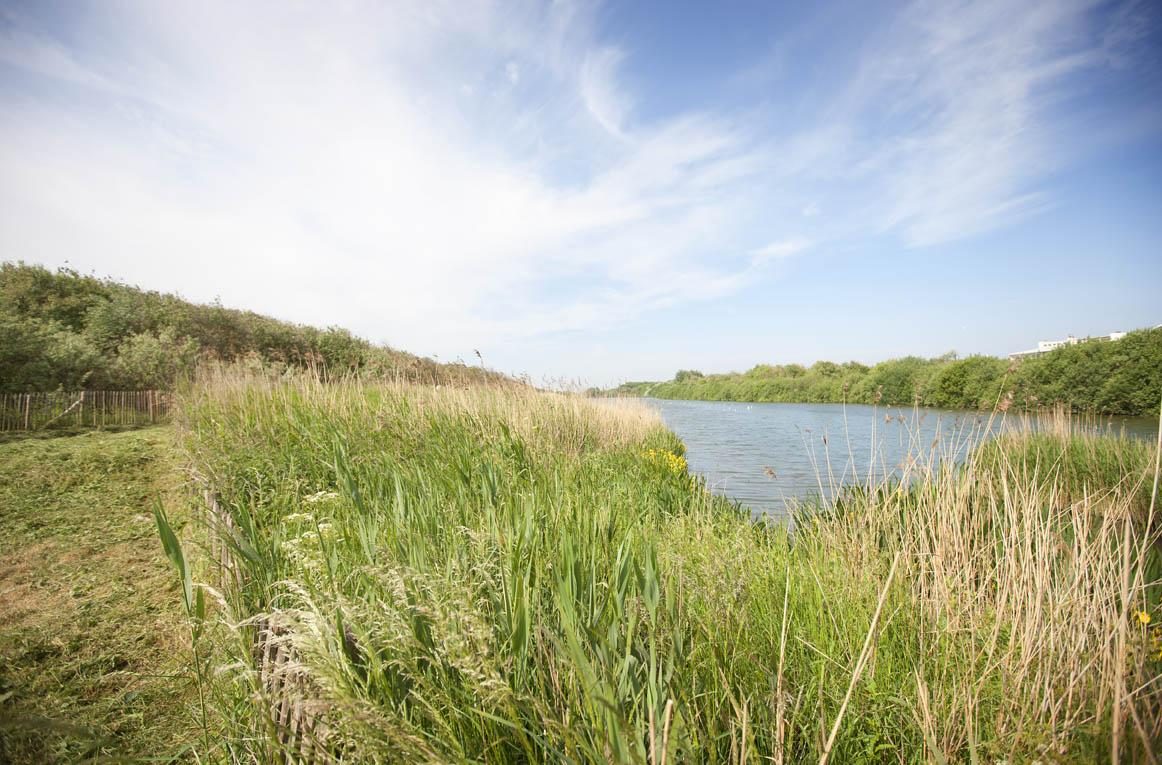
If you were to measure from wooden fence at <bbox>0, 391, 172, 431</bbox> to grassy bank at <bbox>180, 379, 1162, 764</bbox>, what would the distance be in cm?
1185

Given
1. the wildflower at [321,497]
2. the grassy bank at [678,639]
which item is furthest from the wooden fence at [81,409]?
the wildflower at [321,497]

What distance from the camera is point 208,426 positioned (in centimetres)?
632

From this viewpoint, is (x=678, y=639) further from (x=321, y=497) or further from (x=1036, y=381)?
(x=1036, y=381)

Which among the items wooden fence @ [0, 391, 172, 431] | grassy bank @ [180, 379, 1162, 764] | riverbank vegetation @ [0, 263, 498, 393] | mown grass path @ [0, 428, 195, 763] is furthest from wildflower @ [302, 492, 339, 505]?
wooden fence @ [0, 391, 172, 431]

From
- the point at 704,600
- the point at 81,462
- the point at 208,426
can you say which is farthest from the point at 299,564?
the point at 81,462

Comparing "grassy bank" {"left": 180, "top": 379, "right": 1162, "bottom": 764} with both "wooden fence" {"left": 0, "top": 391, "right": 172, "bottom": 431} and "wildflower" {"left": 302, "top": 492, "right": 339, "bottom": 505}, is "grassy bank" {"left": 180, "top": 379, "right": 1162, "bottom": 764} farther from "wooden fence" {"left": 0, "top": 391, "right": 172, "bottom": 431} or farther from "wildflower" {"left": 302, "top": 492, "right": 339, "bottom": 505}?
"wooden fence" {"left": 0, "top": 391, "right": 172, "bottom": 431}

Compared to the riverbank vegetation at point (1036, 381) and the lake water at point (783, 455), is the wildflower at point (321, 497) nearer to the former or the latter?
the riverbank vegetation at point (1036, 381)

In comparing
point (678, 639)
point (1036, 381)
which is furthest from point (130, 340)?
point (1036, 381)

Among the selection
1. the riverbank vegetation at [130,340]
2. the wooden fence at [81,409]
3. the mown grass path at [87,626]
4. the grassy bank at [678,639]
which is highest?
the riverbank vegetation at [130,340]

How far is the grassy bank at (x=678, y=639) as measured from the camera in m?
1.03

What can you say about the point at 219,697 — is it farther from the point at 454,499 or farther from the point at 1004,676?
the point at 1004,676

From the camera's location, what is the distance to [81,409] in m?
11.1

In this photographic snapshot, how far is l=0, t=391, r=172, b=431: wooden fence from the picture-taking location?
1019 centimetres

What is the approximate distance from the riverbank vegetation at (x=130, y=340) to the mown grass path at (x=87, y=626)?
3.48 m
